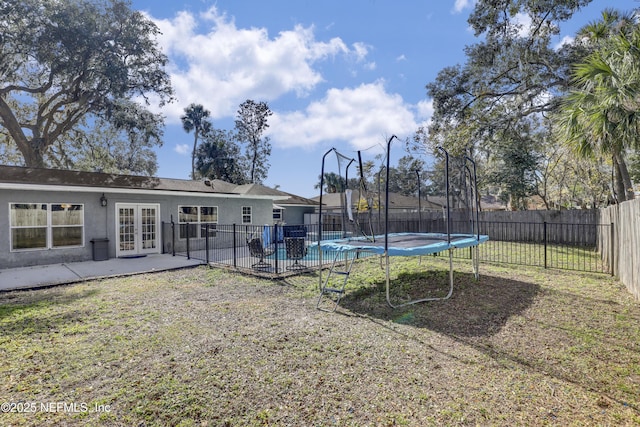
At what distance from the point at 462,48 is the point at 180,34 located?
38.8 feet

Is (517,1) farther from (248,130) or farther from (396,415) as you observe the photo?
(248,130)

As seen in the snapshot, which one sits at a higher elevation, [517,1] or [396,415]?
[517,1]

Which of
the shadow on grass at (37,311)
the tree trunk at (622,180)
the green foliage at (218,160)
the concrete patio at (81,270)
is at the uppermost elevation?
the green foliage at (218,160)

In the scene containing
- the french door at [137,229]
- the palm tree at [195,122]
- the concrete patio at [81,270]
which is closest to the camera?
the concrete patio at [81,270]

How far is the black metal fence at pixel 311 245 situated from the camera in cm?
880

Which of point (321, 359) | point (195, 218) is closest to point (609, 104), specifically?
point (321, 359)

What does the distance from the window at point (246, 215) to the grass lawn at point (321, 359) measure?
8720 mm

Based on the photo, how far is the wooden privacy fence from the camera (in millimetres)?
5502

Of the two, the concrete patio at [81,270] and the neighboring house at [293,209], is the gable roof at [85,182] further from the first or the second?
the neighboring house at [293,209]

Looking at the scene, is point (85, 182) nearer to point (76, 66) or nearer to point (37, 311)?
→ point (37, 311)

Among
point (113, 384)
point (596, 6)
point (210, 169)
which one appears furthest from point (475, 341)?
point (210, 169)

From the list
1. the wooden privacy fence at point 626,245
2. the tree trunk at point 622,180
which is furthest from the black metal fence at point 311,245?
the tree trunk at point 622,180

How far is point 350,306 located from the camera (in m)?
5.55

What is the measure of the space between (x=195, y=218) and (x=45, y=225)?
4781 mm
